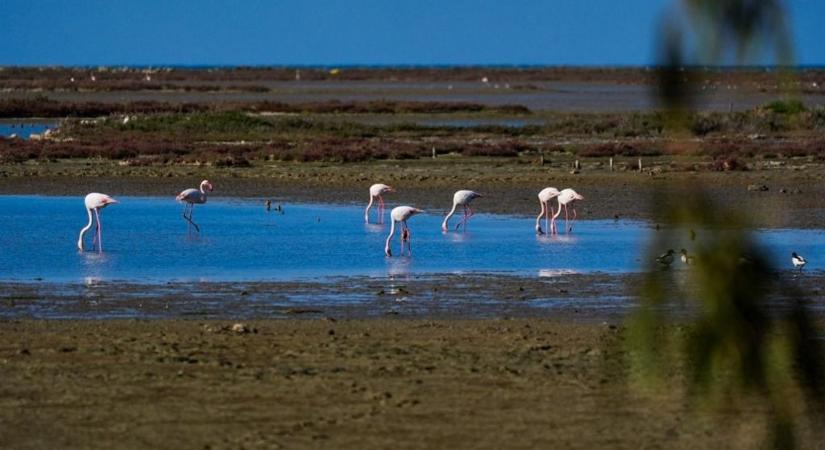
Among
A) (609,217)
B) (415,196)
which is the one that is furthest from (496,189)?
(609,217)

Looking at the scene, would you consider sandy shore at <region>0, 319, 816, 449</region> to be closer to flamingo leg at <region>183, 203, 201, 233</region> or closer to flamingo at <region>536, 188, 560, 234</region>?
flamingo at <region>536, 188, 560, 234</region>

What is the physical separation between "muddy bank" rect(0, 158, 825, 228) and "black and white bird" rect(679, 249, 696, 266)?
1887cm

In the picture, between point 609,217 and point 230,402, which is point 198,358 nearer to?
point 230,402

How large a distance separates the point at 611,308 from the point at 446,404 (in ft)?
15.5

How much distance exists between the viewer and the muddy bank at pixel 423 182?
24578mm

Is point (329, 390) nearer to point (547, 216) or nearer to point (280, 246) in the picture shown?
point (280, 246)

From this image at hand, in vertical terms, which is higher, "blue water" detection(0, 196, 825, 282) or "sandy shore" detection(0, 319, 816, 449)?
"blue water" detection(0, 196, 825, 282)

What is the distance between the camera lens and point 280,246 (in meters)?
18.2

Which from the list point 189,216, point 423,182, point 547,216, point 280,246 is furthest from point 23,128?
point 280,246

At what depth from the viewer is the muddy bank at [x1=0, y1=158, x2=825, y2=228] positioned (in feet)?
80.6

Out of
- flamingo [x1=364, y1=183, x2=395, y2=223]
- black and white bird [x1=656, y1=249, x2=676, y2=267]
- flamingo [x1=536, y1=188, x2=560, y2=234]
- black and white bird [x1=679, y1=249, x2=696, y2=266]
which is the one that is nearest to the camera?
black and white bird [x1=679, y1=249, x2=696, y2=266]

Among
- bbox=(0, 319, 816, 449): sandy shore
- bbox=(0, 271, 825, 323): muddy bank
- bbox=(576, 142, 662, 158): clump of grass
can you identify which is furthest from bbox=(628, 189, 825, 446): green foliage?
bbox=(576, 142, 662, 158): clump of grass

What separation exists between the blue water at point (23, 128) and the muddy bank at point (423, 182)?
599 inches

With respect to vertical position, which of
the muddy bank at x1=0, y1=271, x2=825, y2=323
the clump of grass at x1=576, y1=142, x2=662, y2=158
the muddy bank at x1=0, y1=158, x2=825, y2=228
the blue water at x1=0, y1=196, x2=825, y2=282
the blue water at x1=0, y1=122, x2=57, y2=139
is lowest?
the muddy bank at x1=0, y1=271, x2=825, y2=323
